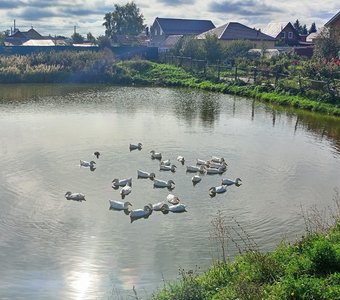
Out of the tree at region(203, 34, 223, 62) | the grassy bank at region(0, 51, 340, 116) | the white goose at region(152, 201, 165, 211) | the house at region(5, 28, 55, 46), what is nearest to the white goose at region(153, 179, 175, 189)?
the white goose at region(152, 201, 165, 211)

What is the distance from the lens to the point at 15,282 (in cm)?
1009

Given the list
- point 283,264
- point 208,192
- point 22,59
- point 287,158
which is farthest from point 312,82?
point 22,59

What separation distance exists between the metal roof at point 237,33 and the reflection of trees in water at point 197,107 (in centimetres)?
3045

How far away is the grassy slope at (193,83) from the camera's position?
32.5 metres

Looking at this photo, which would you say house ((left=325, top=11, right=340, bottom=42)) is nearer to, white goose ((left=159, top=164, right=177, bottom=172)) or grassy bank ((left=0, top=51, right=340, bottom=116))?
grassy bank ((left=0, top=51, right=340, bottom=116))

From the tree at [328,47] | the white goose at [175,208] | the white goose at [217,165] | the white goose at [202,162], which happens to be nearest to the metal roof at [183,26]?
the tree at [328,47]

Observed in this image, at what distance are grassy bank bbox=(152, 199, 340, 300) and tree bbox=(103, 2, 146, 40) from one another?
99.2 metres

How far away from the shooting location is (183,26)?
89.0m

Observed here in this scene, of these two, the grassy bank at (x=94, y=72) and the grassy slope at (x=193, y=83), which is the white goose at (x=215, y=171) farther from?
the grassy bank at (x=94, y=72)

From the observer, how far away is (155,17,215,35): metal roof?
87688 mm

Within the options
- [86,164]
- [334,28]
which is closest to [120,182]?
[86,164]

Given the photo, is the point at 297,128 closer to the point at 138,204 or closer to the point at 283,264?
the point at 138,204

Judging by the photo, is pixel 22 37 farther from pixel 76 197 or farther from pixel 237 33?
pixel 76 197

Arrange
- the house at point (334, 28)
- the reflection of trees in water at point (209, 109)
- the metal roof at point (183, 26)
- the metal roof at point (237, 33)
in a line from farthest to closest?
the metal roof at point (183, 26) < the metal roof at point (237, 33) < the house at point (334, 28) < the reflection of trees in water at point (209, 109)
